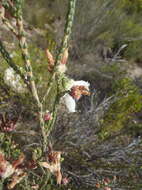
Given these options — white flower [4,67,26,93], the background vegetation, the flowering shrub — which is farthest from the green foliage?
the flowering shrub

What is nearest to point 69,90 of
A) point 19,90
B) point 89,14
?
point 19,90

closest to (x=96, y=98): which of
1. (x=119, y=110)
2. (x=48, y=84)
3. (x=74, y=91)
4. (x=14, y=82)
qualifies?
(x=119, y=110)

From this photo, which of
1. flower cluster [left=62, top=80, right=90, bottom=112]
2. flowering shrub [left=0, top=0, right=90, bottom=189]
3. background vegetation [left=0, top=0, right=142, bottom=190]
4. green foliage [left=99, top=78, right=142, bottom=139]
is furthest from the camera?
green foliage [left=99, top=78, right=142, bottom=139]

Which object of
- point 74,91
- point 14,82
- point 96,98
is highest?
point 14,82

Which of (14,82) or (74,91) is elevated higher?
(14,82)

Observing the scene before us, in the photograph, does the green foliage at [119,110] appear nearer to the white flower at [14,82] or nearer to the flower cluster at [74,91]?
the white flower at [14,82]

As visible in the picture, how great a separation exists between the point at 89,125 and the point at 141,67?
3.12m

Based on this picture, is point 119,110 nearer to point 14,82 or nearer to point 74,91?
point 14,82

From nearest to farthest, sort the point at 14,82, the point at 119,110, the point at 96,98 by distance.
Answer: the point at 14,82
the point at 119,110
the point at 96,98

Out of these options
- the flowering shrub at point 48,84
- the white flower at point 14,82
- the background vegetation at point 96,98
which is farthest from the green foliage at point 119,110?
the flowering shrub at point 48,84

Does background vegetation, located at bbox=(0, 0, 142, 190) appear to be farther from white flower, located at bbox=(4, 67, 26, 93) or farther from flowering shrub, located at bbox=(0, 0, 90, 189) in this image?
flowering shrub, located at bbox=(0, 0, 90, 189)

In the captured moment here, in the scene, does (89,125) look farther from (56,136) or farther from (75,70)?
(75,70)

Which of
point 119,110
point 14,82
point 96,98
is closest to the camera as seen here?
point 14,82

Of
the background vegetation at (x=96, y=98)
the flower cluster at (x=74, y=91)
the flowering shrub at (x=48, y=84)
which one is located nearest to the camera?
the flowering shrub at (x=48, y=84)
